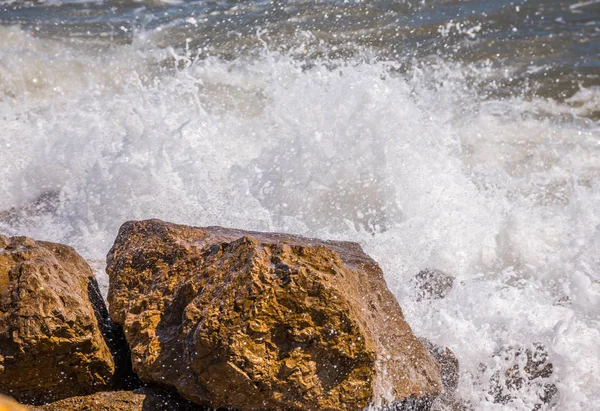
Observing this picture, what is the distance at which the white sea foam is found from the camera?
3.88 metres

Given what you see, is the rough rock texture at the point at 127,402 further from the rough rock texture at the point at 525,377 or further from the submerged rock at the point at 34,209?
the submerged rock at the point at 34,209

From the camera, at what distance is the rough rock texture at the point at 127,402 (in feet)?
8.16

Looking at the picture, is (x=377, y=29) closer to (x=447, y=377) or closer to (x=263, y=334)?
(x=447, y=377)

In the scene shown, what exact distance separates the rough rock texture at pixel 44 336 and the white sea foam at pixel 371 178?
113 cm

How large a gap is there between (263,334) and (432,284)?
5.79ft

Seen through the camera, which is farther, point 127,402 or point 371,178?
point 371,178

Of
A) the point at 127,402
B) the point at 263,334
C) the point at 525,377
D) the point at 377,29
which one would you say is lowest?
the point at 525,377

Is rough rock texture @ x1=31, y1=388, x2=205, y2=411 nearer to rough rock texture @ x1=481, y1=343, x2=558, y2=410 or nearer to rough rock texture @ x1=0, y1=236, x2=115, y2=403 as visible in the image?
rough rock texture @ x1=0, y1=236, x2=115, y2=403

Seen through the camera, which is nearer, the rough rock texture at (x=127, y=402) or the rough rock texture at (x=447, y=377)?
the rough rock texture at (x=127, y=402)

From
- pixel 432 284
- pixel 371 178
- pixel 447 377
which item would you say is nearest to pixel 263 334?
pixel 447 377

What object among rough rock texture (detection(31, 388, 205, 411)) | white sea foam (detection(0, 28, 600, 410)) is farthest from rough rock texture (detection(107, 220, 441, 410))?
white sea foam (detection(0, 28, 600, 410))

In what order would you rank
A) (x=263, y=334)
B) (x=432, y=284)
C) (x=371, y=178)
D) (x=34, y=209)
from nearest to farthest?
1. (x=263, y=334)
2. (x=432, y=284)
3. (x=34, y=209)
4. (x=371, y=178)

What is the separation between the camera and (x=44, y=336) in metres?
2.43

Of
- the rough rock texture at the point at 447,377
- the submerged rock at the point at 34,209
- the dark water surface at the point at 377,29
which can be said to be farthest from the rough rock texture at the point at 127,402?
the dark water surface at the point at 377,29
